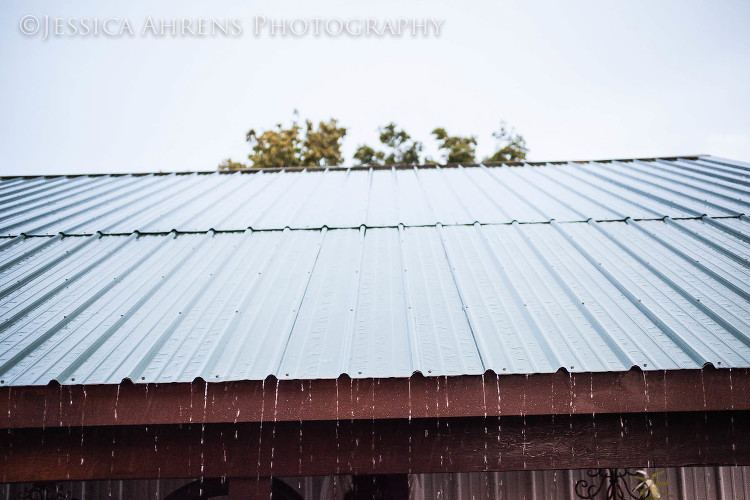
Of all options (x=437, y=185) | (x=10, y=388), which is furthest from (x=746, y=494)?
(x=10, y=388)

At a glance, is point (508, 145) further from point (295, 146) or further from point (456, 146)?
point (295, 146)

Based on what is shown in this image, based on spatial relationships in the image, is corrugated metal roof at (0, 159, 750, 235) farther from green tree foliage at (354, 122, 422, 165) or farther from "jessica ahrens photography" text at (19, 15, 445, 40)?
green tree foliage at (354, 122, 422, 165)

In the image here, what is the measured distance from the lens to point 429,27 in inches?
286

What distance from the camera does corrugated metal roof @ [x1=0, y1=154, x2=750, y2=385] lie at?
2.85 m

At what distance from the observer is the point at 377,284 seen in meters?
3.87

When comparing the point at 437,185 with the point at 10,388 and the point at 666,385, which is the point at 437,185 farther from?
the point at 10,388

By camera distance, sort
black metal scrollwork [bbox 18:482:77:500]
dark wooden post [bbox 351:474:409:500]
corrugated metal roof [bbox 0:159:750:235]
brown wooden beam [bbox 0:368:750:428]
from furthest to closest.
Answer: black metal scrollwork [bbox 18:482:77:500], corrugated metal roof [bbox 0:159:750:235], dark wooden post [bbox 351:474:409:500], brown wooden beam [bbox 0:368:750:428]

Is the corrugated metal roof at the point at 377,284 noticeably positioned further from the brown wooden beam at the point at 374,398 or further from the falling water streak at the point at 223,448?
the falling water streak at the point at 223,448

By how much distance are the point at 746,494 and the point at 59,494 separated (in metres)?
7.77

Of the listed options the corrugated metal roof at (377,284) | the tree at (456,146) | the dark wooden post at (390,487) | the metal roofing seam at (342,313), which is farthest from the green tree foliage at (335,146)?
the dark wooden post at (390,487)

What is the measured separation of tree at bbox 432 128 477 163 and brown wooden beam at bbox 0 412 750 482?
16.2 metres

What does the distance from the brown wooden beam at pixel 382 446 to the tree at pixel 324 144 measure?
1697 cm

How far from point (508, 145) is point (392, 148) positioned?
442 cm

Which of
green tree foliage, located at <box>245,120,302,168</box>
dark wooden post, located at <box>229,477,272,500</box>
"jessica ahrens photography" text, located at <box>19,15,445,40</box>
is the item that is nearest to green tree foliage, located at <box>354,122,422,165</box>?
green tree foliage, located at <box>245,120,302,168</box>
